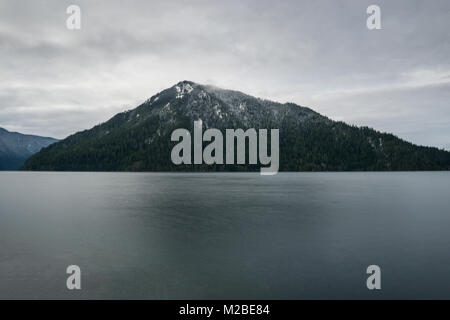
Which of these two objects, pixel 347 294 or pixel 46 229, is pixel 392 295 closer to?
pixel 347 294

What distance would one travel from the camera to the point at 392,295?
62.2 feet

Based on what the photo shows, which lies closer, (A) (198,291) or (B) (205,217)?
(A) (198,291)

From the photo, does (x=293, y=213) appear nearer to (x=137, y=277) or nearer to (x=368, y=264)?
(x=368, y=264)

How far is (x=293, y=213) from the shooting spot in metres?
50.9

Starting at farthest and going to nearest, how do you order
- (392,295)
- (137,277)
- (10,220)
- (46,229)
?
(10,220) < (46,229) < (137,277) < (392,295)

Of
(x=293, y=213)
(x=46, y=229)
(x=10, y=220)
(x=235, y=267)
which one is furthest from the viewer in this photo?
(x=293, y=213)

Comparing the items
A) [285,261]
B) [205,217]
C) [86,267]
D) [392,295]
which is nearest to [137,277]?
[86,267]

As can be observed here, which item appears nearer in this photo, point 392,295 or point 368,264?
point 392,295
